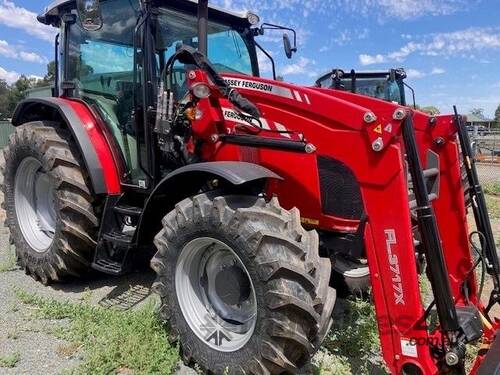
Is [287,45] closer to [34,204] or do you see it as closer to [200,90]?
[200,90]

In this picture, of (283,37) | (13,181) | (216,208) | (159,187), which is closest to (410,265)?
(216,208)

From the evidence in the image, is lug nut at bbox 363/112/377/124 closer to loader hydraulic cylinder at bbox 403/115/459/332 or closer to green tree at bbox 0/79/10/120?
loader hydraulic cylinder at bbox 403/115/459/332

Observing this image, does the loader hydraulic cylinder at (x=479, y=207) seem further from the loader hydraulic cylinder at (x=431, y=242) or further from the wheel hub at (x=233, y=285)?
the wheel hub at (x=233, y=285)

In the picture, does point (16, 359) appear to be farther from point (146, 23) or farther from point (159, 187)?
point (146, 23)

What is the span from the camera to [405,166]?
8.48 feet

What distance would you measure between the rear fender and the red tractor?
0.02 metres

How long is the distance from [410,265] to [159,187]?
1.78 meters

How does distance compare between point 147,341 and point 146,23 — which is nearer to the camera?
point 147,341

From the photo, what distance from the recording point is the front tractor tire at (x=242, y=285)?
8.50ft

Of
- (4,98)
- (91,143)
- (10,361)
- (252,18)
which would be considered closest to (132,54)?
(91,143)

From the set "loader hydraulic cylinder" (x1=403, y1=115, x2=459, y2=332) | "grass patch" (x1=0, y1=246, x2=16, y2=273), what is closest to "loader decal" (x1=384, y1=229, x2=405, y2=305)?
"loader hydraulic cylinder" (x1=403, y1=115, x2=459, y2=332)

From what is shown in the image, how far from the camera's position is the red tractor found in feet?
8.34

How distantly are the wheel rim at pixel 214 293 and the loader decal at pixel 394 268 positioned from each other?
0.90m

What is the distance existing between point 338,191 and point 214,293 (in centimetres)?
110
